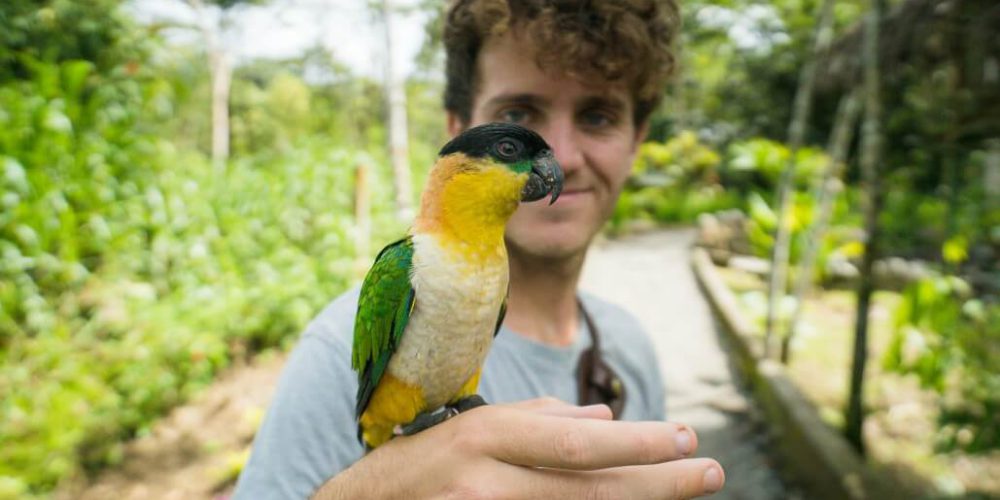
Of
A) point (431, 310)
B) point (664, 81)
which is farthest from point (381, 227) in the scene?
→ point (431, 310)

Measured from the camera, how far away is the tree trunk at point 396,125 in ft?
21.9

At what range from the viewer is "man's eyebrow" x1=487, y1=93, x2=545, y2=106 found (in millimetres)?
1450

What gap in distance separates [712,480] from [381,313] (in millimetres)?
653

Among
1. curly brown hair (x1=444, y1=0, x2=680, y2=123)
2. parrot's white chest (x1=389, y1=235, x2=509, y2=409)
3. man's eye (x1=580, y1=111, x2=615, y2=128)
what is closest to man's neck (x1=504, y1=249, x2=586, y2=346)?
man's eye (x1=580, y1=111, x2=615, y2=128)

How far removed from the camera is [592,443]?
3.19 feet

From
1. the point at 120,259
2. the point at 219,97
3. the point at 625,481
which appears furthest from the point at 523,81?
the point at 219,97

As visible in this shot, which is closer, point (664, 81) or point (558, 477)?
point (558, 477)

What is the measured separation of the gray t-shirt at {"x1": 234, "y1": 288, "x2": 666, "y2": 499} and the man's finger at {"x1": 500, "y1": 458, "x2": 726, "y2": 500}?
681 mm

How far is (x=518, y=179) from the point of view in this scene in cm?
89

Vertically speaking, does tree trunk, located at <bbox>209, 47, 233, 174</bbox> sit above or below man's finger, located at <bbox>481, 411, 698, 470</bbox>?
above

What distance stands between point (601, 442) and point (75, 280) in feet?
12.3

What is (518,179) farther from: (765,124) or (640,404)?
(765,124)

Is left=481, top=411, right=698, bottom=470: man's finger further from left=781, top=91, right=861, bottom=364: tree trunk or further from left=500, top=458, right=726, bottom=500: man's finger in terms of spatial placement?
left=781, top=91, right=861, bottom=364: tree trunk

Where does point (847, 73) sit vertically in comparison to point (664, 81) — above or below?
above
